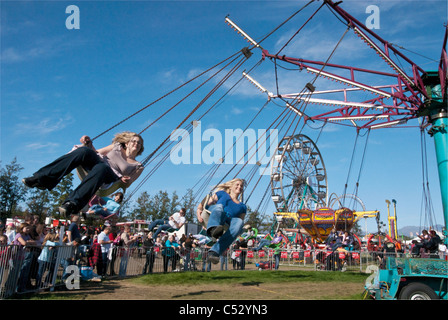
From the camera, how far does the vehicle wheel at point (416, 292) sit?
19.3 ft

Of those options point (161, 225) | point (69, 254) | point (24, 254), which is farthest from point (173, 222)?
point (24, 254)

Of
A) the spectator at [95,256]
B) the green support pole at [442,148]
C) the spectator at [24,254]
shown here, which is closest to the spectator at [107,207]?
the spectator at [24,254]

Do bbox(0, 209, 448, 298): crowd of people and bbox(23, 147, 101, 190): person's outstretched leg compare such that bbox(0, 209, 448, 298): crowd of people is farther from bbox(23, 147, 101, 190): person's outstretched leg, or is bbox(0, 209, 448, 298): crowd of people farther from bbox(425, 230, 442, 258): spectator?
bbox(23, 147, 101, 190): person's outstretched leg

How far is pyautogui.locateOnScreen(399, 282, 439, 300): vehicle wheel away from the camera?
5.89m

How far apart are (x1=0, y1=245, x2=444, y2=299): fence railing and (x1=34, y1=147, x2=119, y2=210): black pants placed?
257 centimetres

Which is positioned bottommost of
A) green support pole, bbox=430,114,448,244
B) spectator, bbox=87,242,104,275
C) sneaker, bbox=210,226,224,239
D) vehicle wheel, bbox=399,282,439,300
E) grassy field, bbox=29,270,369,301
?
grassy field, bbox=29,270,369,301

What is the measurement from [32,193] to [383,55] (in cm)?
2765

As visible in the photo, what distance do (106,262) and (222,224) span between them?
539 cm

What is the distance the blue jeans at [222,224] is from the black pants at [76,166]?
1.66m

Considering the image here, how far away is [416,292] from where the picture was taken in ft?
19.7

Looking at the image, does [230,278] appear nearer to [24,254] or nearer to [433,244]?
[24,254]

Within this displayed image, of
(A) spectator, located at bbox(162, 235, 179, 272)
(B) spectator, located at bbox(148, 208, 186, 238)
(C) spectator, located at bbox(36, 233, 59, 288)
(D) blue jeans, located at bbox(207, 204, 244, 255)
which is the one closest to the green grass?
(B) spectator, located at bbox(148, 208, 186, 238)

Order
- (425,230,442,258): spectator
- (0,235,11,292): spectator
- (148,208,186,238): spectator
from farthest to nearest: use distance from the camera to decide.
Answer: (425,230,442,258): spectator → (148,208,186,238): spectator → (0,235,11,292): spectator

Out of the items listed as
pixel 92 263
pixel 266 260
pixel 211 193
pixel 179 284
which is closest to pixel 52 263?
pixel 92 263
